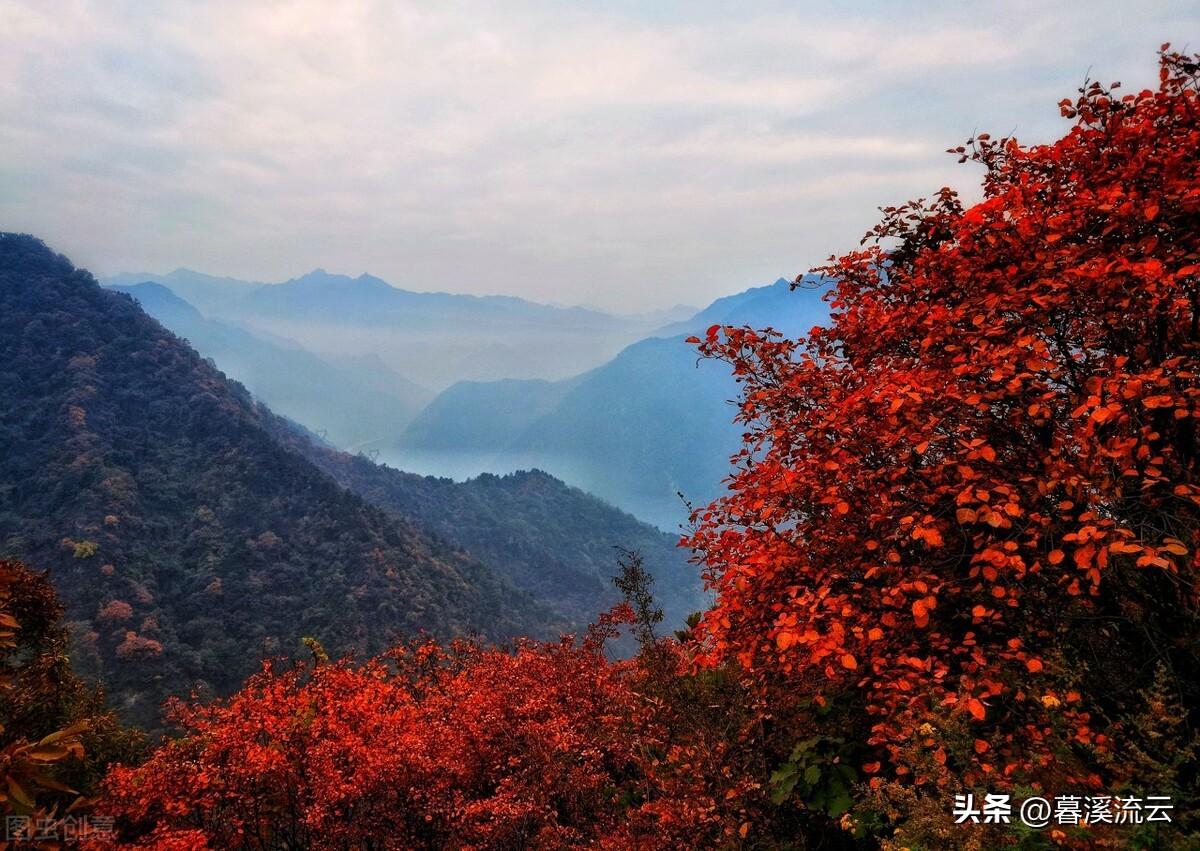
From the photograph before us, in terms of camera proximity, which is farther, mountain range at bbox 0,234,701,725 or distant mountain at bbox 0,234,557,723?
distant mountain at bbox 0,234,557,723

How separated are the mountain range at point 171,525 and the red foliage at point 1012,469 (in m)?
70.1

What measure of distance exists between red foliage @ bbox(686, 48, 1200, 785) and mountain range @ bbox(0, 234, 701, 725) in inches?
2759

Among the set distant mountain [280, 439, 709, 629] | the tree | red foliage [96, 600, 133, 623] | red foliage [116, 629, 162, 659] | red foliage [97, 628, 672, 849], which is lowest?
distant mountain [280, 439, 709, 629]

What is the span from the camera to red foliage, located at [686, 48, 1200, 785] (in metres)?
5.33

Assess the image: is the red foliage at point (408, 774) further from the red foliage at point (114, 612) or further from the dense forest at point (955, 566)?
the red foliage at point (114, 612)

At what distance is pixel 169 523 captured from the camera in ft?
302

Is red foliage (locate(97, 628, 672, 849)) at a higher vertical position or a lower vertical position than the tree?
lower

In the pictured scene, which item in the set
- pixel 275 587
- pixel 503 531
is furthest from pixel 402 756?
pixel 503 531

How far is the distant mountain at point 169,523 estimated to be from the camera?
7269 centimetres

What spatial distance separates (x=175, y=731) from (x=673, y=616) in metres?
145

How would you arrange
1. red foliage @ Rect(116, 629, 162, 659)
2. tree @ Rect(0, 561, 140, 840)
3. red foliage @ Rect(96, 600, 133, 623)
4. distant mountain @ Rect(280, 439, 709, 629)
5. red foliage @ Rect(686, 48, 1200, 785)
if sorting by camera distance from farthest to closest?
1. distant mountain @ Rect(280, 439, 709, 629)
2. red foliage @ Rect(96, 600, 133, 623)
3. red foliage @ Rect(116, 629, 162, 659)
4. red foliage @ Rect(686, 48, 1200, 785)
5. tree @ Rect(0, 561, 140, 840)

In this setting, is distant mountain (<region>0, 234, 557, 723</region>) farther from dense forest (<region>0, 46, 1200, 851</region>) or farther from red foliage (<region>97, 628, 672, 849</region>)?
dense forest (<region>0, 46, 1200, 851</region>)

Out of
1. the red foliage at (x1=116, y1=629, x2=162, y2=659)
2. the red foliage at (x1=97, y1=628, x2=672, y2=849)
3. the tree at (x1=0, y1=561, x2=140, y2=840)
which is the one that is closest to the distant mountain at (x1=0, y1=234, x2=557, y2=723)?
the red foliage at (x1=116, y1=629, x2=162, y2=659)

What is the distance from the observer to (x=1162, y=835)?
15.0 ft
